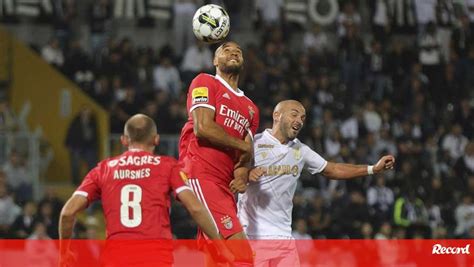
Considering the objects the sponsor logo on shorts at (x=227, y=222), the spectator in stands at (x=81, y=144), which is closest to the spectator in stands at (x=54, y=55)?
the spectator in stands at (x=81, y=144)

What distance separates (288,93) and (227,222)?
11.7m

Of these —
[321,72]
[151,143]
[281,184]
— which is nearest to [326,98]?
[321,72]

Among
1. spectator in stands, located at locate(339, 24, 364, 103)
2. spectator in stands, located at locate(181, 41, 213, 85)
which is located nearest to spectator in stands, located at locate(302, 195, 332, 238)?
spectator in stands, located at locate(181, 41, 213, 85)

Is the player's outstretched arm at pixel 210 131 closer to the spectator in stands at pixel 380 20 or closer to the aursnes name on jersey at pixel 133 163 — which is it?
the aursnes name on jersey at pixel 133 163

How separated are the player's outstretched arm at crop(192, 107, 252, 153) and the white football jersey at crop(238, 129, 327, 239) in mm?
687

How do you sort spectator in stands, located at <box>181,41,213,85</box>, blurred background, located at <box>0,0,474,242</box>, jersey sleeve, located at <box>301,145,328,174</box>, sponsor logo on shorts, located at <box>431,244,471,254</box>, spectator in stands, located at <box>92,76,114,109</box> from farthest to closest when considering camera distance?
spectator in stands, located at <box>181,41,213,85</box>, spectator in stands, located at <box>92,76,114,109</box>, blurred background, located at <box>0,0,474,242</box>, sponsor logo on shorts, located at <box>431,244,471,254</box>, jersey sleeve, located at <box>301,145,328,174</box>

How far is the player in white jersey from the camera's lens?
971 cm

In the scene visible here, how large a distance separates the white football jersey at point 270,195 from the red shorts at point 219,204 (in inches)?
20.6

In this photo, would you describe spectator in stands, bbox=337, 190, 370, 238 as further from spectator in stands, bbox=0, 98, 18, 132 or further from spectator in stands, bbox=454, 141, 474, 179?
spectator in stands, bbox=0, 98, 18, 132

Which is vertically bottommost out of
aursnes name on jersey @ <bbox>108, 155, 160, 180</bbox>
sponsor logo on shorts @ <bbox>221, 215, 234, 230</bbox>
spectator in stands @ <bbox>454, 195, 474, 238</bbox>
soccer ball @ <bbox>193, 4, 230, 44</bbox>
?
spectator in stands @ <bbox>454, 195, 474, 238</bbox>

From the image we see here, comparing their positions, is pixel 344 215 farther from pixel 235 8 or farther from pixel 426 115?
pixel 235 8

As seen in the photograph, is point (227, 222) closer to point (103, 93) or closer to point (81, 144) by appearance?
point (81, 144)

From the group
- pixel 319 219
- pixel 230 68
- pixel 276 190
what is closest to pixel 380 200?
pixel 319 219

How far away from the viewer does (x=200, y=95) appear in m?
9.20
